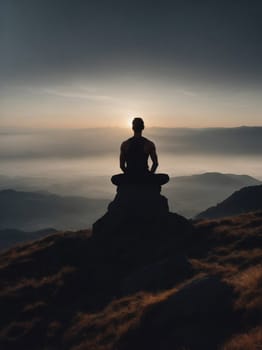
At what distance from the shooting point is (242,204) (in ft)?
468

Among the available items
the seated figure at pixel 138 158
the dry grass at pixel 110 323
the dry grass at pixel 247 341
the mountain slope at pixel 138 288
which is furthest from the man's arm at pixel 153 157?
the dry grass at pixel 247 341

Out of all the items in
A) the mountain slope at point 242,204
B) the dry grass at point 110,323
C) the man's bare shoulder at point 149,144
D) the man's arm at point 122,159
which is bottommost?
the dry grass at point 110,323

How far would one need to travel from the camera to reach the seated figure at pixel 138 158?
93.1 feet

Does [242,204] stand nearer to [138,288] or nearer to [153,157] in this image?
[153,157]

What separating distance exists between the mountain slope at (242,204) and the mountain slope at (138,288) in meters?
96.4

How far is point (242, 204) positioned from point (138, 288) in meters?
128

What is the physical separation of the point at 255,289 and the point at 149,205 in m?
A: 13.6

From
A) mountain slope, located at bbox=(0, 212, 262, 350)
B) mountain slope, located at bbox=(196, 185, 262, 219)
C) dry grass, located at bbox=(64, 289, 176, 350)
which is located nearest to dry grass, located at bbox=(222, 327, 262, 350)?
mountain slope, located at bbox=(0, 212, 262, 350)

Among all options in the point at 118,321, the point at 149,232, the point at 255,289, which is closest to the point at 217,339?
the point at 255,289

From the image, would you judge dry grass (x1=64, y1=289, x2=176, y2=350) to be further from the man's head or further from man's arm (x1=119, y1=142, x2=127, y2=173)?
the man's head

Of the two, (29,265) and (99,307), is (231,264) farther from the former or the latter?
(29,265)

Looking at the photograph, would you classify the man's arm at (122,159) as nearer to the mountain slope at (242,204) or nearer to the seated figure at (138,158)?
the seated figure at (138,158)

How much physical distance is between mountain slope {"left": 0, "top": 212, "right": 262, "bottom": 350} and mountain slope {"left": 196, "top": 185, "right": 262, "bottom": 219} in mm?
96366

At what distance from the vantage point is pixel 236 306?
14266 mm
